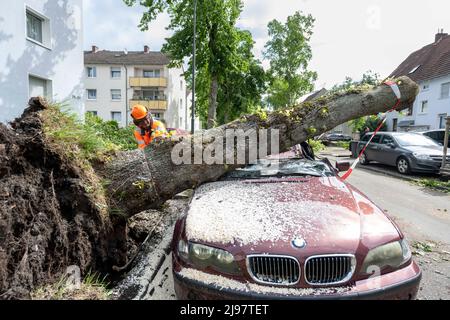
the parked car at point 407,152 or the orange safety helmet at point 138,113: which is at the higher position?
the orange safety helmet at point 138,113

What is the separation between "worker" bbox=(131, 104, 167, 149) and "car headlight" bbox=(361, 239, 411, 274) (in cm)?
336

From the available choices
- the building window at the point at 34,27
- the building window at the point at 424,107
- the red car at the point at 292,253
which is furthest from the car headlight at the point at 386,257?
the building window at the point at 424,107

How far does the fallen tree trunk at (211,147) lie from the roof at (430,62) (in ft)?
77.7

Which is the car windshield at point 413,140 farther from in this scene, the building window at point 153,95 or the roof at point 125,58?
the building window at point 153,95

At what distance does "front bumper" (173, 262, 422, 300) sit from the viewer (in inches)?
80.7

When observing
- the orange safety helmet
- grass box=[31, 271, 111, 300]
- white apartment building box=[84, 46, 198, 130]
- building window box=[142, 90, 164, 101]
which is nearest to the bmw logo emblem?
grass box=[31, 271, 111, 300]

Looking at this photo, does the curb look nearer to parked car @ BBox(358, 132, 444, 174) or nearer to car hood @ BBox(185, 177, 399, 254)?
parked car @ BBox(358, 132, 444, 174)

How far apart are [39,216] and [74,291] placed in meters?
0.70

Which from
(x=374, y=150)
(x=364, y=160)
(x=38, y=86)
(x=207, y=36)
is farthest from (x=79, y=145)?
(x=207, y=36)

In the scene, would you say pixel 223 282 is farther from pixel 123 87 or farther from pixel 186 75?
pixel 123 87

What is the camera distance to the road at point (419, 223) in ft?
9.87

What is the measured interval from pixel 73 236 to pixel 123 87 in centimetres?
3836

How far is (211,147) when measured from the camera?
12.7 ft

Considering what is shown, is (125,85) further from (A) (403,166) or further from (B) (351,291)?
(B) (351,291)
